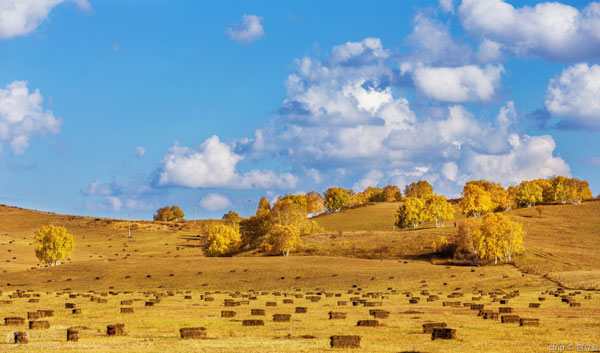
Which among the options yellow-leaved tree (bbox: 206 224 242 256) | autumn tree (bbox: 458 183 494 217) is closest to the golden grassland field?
yellow-leaved tree (bbox: 206 224 242 256)

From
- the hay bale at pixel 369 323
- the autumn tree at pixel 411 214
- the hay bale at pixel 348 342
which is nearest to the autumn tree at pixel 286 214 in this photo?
the autumn tree at pixel 411 214

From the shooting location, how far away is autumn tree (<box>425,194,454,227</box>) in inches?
7308

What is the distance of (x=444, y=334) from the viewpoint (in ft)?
100

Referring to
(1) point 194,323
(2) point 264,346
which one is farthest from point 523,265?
(2) point 264,346

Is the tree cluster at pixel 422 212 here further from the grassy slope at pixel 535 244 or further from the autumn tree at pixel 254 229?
the autumn tree at pixel 254 229

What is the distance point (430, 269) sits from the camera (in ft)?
326

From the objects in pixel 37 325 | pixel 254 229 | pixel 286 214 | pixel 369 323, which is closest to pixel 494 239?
pixel 286 214

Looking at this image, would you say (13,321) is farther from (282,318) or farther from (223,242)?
(223,242)

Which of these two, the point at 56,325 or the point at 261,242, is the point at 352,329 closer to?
the point at 56,325

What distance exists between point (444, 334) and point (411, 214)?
157 metres

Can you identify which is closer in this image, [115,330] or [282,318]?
[115,330]

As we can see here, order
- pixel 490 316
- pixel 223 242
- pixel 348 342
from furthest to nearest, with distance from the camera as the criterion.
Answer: pixel 223 242 → pixel 490 316 → pixel 348 342

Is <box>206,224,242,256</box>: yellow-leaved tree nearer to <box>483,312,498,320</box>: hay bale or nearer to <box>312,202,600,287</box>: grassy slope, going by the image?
<box>312,202,600,287</box>: grassy slope

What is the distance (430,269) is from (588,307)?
49.3 meters
